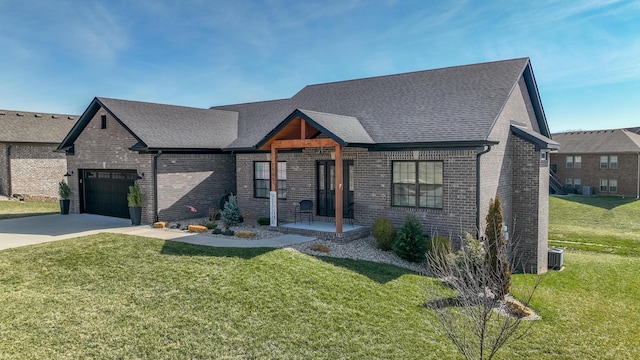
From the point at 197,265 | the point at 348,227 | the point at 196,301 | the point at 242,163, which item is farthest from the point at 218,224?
the point at 196,301

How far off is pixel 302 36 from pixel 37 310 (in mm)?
17309

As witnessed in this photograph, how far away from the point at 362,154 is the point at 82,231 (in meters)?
10.9

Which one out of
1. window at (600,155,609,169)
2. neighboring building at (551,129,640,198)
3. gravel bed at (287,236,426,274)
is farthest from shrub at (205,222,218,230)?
window at (600,155,609,169)

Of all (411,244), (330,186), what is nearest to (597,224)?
(330,186)

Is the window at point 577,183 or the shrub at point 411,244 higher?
the window at point 577,183

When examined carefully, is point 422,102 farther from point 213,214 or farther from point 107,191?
point 107,191

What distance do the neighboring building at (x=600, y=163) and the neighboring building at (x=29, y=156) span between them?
48.0 metres

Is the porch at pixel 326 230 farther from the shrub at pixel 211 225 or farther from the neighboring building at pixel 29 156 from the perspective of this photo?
the neighboring building at pixel 29 156

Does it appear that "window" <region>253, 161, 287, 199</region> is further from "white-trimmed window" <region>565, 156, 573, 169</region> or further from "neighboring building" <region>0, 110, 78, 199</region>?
"white-trimmed window" <region>565, 156, 573, 169</region>

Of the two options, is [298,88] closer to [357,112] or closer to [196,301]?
[357,112]

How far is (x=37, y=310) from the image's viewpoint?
8.03m

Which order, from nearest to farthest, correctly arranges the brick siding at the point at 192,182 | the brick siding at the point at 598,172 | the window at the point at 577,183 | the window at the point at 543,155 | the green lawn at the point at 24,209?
the window at the point at 543,155 < the brick siding at the point at 192,182 < the green lawn at the point at 24,209 < the brick siding at the point at 598,172 < the window at the point at 577,183

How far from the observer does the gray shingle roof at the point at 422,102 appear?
14.4 m

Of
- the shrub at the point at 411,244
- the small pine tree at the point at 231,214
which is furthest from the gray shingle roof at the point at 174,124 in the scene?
the shrub at the point at 411,244
